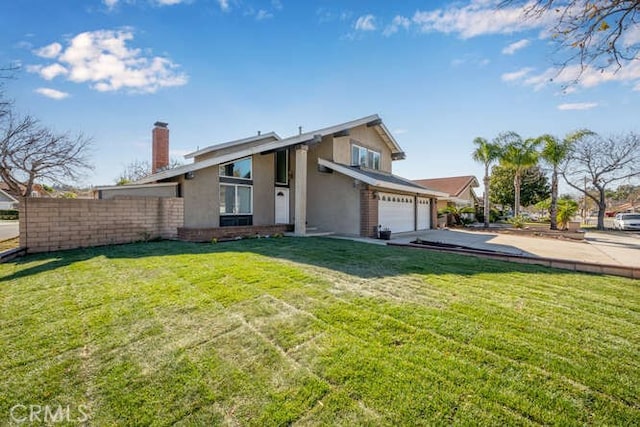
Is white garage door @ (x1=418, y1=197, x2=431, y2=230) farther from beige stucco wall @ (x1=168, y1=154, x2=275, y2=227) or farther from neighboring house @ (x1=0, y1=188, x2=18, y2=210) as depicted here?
neighboring house @ (x1=0, y1=188, x2=18, y2=210)

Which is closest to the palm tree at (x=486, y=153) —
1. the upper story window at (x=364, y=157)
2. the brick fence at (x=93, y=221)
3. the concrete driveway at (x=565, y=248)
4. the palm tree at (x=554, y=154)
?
the palm tree at (x=554, y=154)

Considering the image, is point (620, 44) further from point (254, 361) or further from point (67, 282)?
point (67, 282)

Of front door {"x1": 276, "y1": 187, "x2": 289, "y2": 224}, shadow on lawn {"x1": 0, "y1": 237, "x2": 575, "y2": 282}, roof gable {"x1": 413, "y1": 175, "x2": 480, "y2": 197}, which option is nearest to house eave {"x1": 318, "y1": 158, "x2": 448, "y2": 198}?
front door {"x1": 276, "y1": 187, "x2": 289, "y2": 224}

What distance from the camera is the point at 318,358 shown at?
9.79ft

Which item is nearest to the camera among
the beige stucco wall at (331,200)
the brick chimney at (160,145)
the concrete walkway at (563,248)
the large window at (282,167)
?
the concrete walkway at (563,248)

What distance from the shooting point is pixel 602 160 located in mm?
25484

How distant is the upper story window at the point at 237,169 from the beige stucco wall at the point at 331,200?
3318 mm

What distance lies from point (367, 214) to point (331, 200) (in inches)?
88.0

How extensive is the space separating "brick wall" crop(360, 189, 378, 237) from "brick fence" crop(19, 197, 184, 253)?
783 cm

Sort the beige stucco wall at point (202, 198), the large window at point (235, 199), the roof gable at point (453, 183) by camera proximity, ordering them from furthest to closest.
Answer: the roof gable at point (453, 183)
the large window at point (235, 199)
the beige stucco wall at point (202, 198)

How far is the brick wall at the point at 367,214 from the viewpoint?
1348 cm

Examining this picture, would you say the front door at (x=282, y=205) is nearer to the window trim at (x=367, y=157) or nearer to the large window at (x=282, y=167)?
the large window at (x=282, y=167)

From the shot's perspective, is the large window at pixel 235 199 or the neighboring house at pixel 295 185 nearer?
the neighboring house at pixel 295 185

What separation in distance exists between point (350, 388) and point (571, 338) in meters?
2.76
